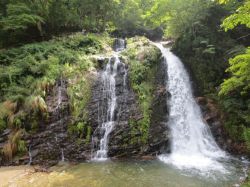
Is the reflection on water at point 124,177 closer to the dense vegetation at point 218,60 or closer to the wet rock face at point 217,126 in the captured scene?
the wet rock face at point 217,126

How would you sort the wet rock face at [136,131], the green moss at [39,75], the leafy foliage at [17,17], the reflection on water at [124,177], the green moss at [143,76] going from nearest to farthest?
the reflection on water at [124,177] → the wet rock face at [136,131] → the green moss at [39,75] → the green moss at [143,76] → the leafy foliage at [17,17]

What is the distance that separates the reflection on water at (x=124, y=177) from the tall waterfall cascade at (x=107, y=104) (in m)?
1.20

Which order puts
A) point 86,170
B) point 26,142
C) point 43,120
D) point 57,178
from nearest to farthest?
point 57,178
point 86,170
point 26,142
point 43,120

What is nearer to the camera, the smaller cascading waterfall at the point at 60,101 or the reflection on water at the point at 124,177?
the reflection on water at the point at 124,177

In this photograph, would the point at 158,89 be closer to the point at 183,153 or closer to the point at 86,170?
the point at 183,153

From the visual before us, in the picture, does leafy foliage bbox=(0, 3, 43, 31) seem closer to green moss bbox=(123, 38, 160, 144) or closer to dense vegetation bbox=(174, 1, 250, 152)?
green moss bbox=(123, 38, 160, 144)

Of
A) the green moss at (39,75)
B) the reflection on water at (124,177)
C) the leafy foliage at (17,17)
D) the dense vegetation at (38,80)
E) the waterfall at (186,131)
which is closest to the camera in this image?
the reflection on water at (124,177)

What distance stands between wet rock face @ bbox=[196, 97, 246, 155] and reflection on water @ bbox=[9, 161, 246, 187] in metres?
2.10

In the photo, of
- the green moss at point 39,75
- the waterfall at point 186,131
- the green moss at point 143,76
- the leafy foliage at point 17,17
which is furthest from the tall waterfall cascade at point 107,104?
the leafy foliage at point 17,17

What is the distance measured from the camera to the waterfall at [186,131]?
8.53m

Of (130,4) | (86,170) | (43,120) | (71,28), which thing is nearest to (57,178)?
(86,170)

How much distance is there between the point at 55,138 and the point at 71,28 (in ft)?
33.3

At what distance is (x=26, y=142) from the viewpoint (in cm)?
904

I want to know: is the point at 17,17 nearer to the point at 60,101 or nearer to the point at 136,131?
the point at 60,101
